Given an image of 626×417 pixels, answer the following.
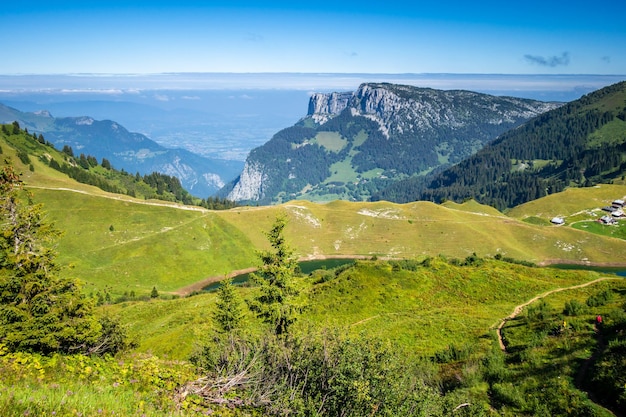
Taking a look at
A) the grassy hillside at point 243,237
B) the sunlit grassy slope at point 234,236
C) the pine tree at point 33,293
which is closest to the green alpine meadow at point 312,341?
the pine tree at point 33,293

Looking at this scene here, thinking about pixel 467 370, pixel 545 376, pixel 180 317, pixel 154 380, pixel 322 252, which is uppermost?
pixel 154 380

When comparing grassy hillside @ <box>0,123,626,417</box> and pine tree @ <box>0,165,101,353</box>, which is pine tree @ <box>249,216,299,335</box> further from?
pine tree @ <box>0,165,101,353</box>

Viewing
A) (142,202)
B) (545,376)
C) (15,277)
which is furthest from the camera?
(142,202)

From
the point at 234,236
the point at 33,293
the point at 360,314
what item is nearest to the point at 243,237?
the point at 234,236

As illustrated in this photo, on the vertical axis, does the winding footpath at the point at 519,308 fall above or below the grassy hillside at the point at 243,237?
above

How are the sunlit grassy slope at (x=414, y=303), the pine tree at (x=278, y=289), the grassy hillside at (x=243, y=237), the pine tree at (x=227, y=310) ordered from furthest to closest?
the grassy hillside at (x=243, y=237), the pine tree at (x=227, y=310), the sunlit grassy slope at (x=414, y=303), the pine tree at (x=278, y=289)

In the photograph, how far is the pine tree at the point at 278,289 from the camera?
3234 cm

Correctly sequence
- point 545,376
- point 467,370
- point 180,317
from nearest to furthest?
point 545,376 → point 467,370 → point 180,317

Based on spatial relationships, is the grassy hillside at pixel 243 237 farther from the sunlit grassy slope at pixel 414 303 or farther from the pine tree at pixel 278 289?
the pine tree at pixel 278 289

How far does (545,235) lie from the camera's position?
475 ft

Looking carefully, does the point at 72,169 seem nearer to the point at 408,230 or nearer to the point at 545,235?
the point at 408,230

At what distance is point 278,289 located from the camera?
110 ft

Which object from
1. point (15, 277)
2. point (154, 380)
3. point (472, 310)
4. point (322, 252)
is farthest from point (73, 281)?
point (322, 252)

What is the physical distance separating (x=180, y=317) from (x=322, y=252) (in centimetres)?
8350
